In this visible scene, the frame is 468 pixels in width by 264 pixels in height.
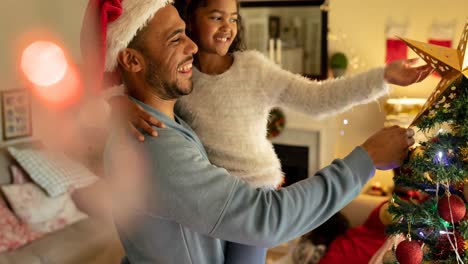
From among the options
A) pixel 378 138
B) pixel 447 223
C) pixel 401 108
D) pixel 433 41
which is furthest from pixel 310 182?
pixel 433 41

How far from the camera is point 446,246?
969 millimetres

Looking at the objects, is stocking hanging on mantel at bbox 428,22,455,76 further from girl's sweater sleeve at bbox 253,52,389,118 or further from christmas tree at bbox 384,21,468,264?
christmas tree at bbox 384,21,468,264

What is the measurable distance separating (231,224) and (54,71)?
3029 millimetres

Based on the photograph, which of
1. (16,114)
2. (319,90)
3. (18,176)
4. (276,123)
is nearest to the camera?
(319,90)

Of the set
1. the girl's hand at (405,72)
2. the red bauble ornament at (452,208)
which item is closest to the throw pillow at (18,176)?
the girl's hand at (405,72)

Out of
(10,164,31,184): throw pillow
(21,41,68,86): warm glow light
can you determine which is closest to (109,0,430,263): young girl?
(10,164,31,184): throw pillow

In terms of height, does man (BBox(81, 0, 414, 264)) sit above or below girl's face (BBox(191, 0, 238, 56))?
below

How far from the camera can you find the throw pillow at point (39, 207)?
2779mm

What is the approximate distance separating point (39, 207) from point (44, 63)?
1.18 metres

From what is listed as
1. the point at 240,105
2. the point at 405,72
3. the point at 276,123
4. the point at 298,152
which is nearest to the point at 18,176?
the point at 276,123

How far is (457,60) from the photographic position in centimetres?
90

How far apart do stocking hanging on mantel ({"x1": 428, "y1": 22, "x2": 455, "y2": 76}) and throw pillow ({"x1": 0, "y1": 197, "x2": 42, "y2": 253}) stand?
2.61 meters

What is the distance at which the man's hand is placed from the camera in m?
0.93

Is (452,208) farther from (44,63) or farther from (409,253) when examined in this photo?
(44,63)
